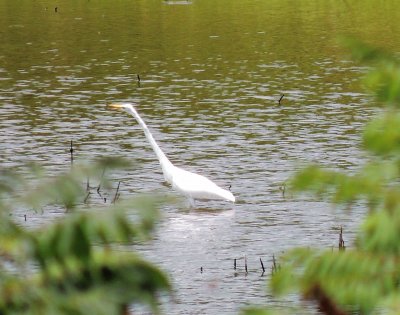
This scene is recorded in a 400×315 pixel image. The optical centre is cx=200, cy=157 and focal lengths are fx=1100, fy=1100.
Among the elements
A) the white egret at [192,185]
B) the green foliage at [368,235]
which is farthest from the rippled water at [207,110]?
the green foliage at [368,235]

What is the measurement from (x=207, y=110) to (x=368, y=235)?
64.8ft

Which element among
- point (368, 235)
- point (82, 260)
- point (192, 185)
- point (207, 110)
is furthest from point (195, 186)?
point (82, 260)

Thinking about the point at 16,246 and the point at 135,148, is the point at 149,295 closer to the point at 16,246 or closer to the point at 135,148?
the point at 16,246

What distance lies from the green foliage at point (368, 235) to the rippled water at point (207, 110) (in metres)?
2.44

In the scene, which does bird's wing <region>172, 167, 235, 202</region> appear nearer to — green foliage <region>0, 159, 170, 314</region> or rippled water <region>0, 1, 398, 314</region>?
rippled water <region>0, 1, 398, 314</region>

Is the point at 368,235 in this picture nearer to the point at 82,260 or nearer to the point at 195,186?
the point at 82,260

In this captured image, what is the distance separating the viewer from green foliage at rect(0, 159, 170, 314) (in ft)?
6.31

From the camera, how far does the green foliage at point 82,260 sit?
75.7 inches

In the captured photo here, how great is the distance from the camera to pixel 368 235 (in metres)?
2.31

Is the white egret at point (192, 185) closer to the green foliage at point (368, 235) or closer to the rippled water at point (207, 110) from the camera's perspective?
the rippled water at point (207, 110)

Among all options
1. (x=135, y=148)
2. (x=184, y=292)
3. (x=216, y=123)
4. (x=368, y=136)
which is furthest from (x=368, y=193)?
(x=216, y=123)

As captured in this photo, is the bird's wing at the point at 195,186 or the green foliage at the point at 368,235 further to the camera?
the bird's wing at the point at 195,186

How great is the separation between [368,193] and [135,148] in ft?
52.6

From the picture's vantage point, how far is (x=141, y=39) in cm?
3291
